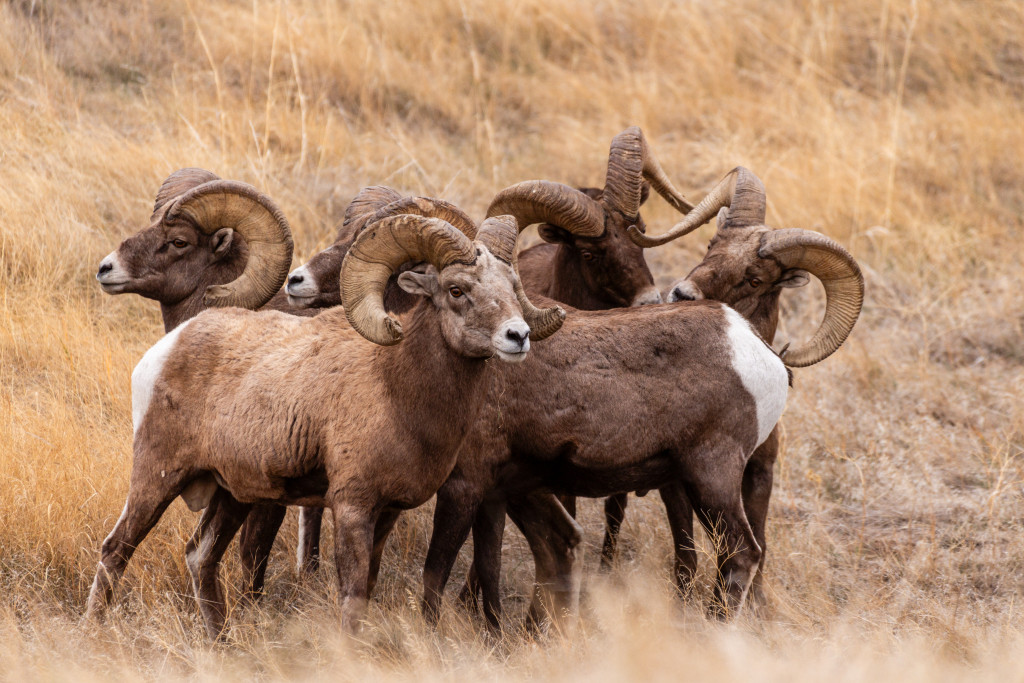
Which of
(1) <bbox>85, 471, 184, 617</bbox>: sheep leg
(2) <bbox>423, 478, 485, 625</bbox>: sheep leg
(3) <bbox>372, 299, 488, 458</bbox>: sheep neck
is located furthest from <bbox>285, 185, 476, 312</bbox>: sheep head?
(1) <bbox>85, 471, 184, 617</bbox>: sheep leg

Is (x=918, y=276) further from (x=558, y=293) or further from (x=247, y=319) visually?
(x=247, y=319)

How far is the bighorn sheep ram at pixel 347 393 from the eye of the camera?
5215 millimetres

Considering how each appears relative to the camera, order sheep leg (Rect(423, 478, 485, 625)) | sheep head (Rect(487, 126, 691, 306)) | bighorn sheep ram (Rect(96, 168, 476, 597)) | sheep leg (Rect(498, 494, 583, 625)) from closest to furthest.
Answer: sheep leg (Rect(423, 478, 485, 625)), sheep leg (Rect(498, 494, 583, 625)), bighorn sheep ram (Rect(96, 168, 476, 597)), sheep head (Rect(487, 126, 691, 306))

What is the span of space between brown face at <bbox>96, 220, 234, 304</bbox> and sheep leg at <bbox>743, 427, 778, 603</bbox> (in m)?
3.50

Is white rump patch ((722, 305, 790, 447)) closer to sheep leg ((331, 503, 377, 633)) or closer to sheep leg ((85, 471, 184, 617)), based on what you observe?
sheep leg ((331, 503, 377, 633))

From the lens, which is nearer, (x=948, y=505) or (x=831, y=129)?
(x=948, y=505)

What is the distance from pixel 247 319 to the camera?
6.09 metres

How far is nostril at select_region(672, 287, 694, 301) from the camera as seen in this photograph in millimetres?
6797

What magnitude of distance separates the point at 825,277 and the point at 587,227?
151cm

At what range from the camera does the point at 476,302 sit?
5125 mm

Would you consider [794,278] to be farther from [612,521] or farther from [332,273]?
[332,273]

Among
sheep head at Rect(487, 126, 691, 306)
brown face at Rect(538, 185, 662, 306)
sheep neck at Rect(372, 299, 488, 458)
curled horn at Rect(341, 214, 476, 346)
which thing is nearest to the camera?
curled horn at Rect(341, 214, 476, 346)

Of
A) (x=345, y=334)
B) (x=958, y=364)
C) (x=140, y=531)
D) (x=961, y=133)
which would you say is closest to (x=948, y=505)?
(x=958, y=364)

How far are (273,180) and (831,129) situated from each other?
21.1 feet
